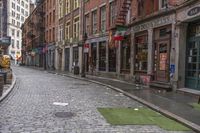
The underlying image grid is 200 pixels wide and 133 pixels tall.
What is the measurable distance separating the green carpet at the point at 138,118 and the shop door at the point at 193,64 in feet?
17.1

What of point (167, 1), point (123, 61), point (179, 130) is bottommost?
point (179, 130)

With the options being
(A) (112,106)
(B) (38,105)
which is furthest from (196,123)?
(B) (38,105)

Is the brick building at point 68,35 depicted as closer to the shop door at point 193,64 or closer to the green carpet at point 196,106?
the shop door at point 193,64

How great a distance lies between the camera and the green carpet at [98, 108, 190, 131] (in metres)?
10.0

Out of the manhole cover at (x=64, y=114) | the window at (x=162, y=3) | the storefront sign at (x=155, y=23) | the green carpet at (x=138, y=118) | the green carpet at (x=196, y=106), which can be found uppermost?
the window at (x=162, y=3)

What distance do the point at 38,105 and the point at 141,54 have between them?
38.4 feet

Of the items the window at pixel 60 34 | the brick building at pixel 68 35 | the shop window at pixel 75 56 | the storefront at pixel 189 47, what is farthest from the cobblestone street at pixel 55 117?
the window at pixel 60 34

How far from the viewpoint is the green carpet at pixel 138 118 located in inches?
396

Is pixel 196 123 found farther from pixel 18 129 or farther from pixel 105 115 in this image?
pixel 18 129

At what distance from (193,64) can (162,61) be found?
9.88 feet

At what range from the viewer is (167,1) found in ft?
65.2

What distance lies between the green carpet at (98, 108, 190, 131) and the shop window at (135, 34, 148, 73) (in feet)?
34.9

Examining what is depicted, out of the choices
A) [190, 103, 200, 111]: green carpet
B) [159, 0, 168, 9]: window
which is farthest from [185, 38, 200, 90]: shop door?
[190, 103, 200, 111]: green carpet

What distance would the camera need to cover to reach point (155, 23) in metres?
21.2
